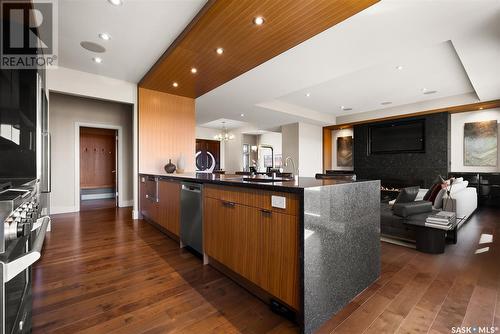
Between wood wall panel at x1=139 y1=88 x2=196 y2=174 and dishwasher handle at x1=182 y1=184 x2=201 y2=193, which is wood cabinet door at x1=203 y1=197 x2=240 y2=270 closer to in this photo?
dishwasher handle at x1=182 y1=184 x2=201 y2=193

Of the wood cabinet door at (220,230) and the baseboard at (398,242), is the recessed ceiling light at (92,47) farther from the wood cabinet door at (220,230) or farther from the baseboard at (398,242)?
the baseboard at (398,242)

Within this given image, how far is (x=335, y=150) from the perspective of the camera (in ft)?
28.6

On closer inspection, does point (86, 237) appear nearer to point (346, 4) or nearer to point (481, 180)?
point (346, 4)

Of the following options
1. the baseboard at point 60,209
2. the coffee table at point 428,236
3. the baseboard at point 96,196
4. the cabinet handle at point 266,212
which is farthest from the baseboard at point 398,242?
the baseboard at point 96,196

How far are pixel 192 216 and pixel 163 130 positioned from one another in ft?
9.20

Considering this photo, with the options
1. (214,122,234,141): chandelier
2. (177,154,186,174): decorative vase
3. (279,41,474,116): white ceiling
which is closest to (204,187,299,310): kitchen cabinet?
(177,154,186,174): decorative vase

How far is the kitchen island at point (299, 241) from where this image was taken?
1.28 meters

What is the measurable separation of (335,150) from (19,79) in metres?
8.64

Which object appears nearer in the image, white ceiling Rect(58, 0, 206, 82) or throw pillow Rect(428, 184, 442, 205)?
white ceiling Rect(58, 0, 206, 82)

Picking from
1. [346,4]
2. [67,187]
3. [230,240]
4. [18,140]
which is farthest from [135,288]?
[67,187]

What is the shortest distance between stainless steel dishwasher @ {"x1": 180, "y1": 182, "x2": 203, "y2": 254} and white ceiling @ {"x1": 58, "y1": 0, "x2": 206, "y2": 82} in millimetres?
1842

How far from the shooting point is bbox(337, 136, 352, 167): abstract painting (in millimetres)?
8227

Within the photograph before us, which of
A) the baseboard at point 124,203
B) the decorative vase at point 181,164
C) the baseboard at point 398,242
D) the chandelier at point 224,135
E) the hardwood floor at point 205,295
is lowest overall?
the baseboard at point 398,242

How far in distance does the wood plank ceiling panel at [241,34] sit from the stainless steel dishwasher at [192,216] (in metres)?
1.72
